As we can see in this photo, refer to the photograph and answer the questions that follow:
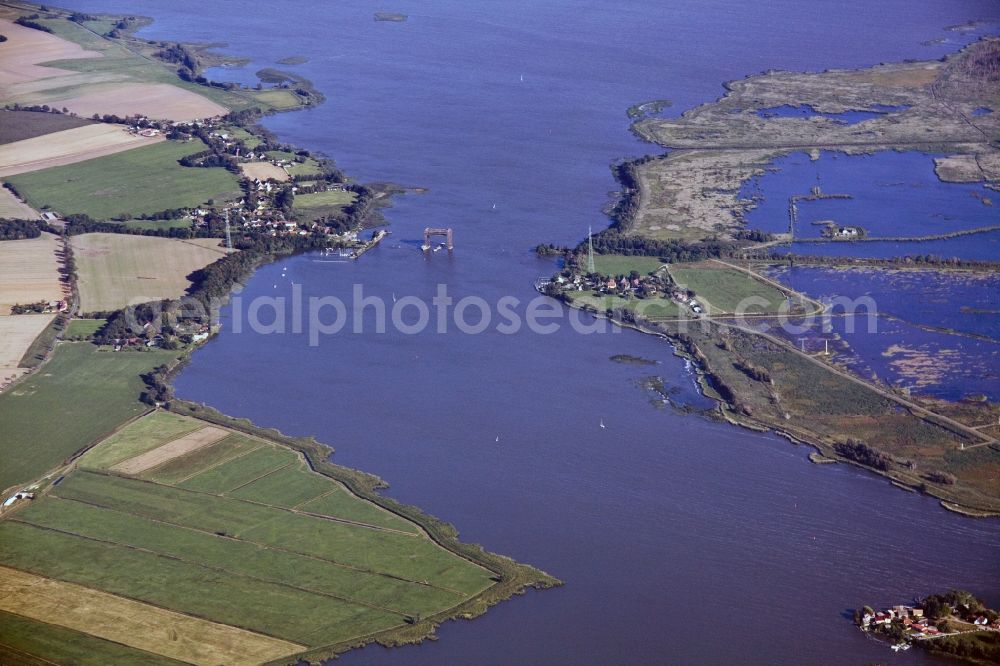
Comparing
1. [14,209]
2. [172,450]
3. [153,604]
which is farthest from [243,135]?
[153,604]

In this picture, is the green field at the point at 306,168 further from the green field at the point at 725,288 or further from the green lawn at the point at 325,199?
the green field at the point at 725,288

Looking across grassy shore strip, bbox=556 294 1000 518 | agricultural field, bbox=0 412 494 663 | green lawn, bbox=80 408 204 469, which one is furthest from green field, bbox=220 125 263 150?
agricultural field, bbox=0 412 494 663

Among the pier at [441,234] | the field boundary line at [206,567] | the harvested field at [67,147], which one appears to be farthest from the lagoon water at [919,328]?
the harvested field at [67,147]

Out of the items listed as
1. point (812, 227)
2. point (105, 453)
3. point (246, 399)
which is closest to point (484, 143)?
point (812, 227)

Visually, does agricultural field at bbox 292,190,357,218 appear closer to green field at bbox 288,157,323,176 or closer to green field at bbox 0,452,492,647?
green field at bbox 288,157,323,176

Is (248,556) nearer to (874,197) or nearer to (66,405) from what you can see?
(66,405)

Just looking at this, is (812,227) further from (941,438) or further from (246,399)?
(246,399)
